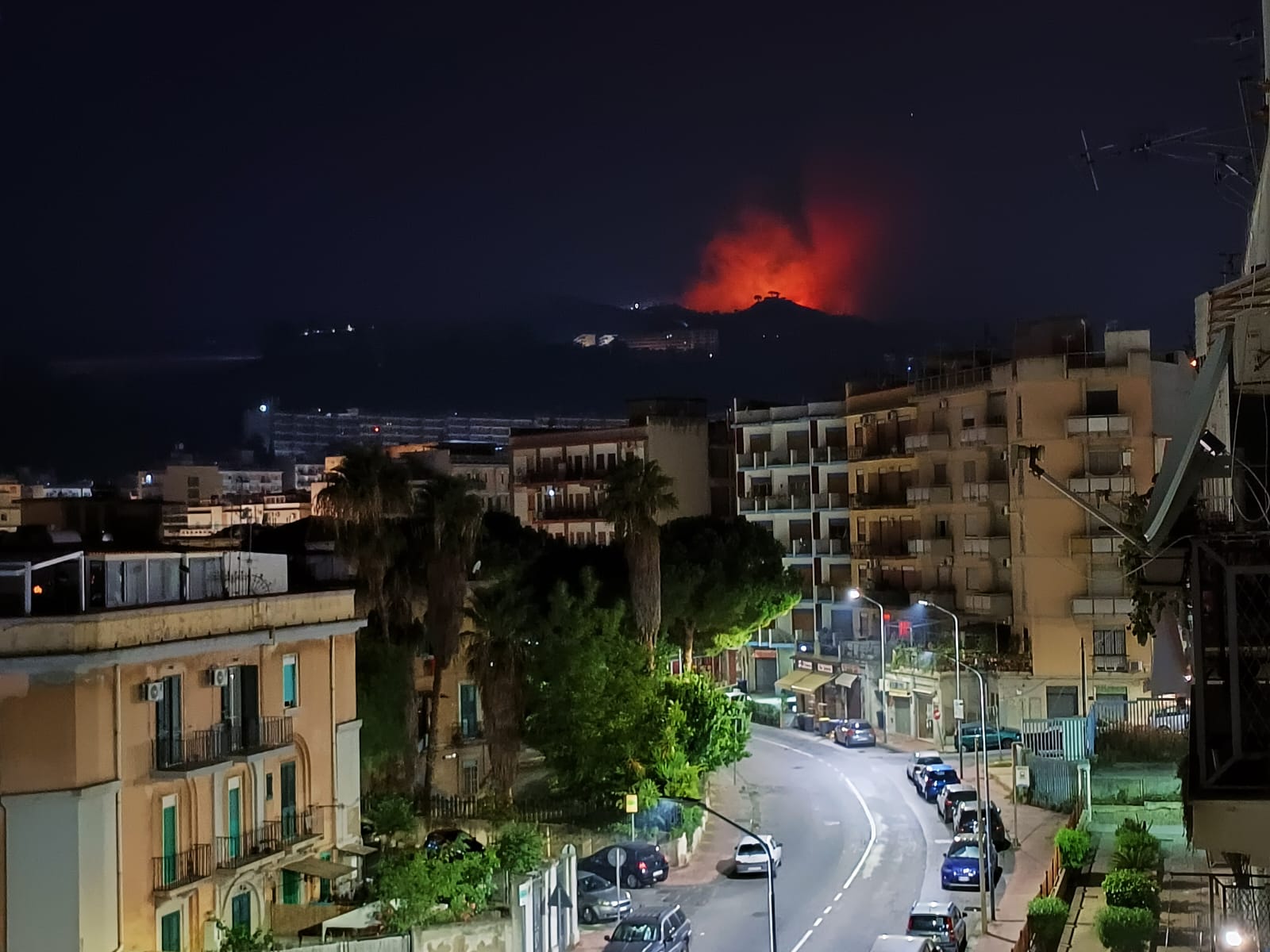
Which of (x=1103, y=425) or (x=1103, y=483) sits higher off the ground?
(x=1103, y=425)

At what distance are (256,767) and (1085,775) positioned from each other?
2440 cm

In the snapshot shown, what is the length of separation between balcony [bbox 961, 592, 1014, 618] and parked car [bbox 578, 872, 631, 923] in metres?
30.8

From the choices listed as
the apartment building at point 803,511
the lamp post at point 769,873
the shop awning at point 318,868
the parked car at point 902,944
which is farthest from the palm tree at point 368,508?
the apartment building at point 803,511

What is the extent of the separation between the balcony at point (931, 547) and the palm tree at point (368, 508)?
32.1m

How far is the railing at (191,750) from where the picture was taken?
96.4 ft

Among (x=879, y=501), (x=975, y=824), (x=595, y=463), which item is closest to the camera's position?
(x=975, y=824)

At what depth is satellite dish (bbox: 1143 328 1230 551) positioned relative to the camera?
11289 millimetres

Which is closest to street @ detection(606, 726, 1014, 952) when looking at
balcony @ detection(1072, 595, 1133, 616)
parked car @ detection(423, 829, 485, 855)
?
parked car @ detection(423, 829, 485, 855)

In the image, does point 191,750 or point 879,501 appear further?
point 879,501

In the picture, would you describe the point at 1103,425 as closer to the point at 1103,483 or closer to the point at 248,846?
the point at 1103,483

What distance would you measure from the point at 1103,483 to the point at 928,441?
10.9m

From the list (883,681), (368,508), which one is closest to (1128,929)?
(368,508)

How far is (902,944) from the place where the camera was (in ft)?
97.9

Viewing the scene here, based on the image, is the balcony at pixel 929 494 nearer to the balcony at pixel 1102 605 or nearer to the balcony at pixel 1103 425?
the balcony at pixel 1103 425
